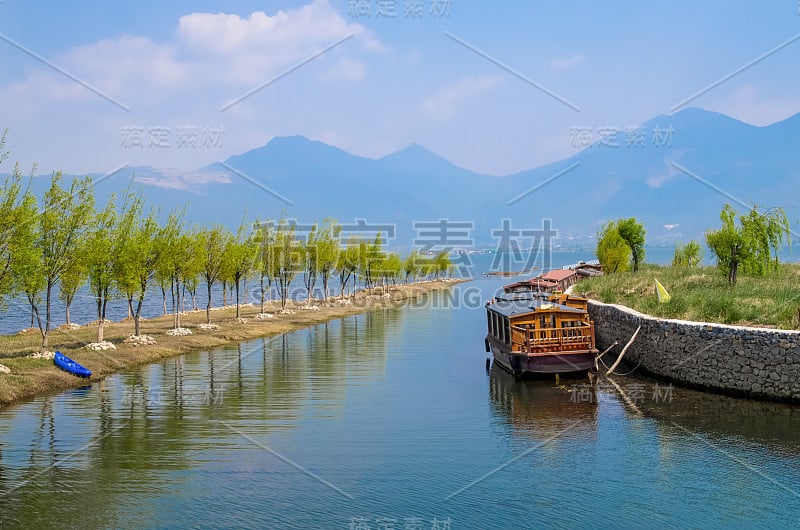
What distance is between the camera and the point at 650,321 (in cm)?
3344

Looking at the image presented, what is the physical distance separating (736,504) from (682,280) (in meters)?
32.9

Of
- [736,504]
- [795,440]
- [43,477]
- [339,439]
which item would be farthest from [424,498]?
[795,440]

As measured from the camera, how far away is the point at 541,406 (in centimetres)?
2795

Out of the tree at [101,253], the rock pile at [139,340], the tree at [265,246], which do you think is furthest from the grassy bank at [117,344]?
the tree at [265,246]

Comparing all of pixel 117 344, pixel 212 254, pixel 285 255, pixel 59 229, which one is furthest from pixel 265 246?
pixel 59 229

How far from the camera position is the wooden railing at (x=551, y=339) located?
33.4 m

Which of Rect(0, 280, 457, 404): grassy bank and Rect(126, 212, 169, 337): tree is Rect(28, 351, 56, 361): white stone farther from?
Rect(126, 212, 169, 337): tree

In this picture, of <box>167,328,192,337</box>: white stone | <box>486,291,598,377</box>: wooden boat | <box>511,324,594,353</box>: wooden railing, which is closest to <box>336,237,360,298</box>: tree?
<box>167,328,192,337</box>: white stone

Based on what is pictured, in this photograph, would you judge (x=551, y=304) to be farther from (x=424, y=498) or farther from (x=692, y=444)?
(x=424, y=498)

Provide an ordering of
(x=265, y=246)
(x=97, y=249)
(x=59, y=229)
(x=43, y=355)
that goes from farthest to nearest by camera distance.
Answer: (x=265, y=246), (x=97, y=249), (x=59, y=229), (x=43, y=355)

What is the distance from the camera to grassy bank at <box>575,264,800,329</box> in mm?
29359

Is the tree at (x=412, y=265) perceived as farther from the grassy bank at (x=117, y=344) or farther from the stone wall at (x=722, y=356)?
the stone wall at (x=722, y=356)

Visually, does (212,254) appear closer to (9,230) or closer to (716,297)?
(9,230)

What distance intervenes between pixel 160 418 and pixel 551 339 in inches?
767
